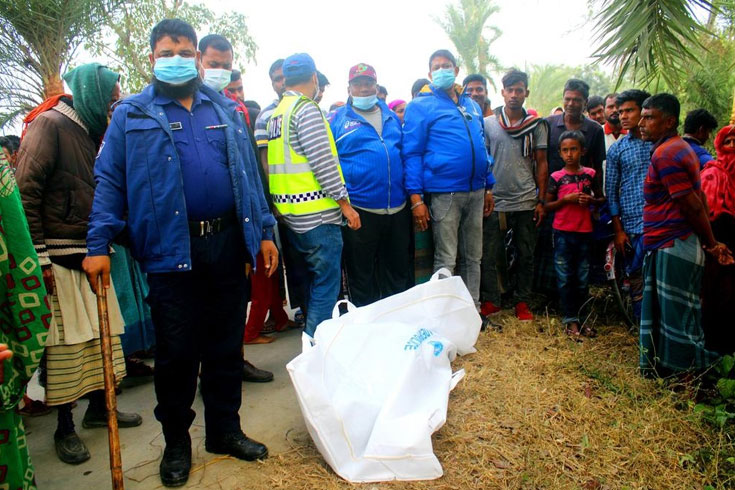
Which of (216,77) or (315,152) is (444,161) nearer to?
(315,152)

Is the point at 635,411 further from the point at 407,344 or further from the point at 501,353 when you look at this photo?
the point at 407,344

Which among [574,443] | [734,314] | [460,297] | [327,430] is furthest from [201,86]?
[734,314]

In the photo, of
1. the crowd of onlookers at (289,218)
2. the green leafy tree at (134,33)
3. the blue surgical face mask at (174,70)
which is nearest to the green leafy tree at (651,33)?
the crowd of onlookers at (289,218)

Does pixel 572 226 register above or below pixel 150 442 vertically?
above

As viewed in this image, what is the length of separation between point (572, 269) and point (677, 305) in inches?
42.6

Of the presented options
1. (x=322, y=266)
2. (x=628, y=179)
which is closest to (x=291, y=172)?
(x=322, y=266)

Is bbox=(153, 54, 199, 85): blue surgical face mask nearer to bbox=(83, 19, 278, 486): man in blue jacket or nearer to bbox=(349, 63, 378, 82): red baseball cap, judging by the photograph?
bbox=(83, 19, 278, 486): man in blue jacket

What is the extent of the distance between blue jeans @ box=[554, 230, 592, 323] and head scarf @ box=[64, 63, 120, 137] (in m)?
3.42

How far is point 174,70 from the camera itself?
7.14 ft

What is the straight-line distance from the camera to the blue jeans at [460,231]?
381 centimetres

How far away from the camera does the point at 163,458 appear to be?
90.7 inches

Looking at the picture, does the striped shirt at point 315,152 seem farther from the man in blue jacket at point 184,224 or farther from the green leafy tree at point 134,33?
the green leafy tree at point 134,33

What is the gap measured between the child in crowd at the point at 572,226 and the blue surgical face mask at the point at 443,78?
1080 millimetres

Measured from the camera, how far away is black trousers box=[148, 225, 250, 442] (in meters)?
2.18
